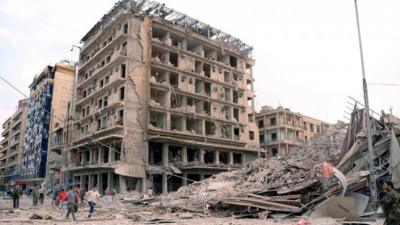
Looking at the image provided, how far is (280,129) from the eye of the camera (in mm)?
66688

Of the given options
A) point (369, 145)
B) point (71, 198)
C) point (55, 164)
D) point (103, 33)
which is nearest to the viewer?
point (369, 145)

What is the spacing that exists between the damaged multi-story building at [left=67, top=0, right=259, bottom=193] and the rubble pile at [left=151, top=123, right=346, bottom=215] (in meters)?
12.5

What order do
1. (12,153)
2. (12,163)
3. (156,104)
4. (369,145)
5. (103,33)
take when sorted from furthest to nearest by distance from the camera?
(12,153), (12,163), (103,33), (156,104), (369,145)

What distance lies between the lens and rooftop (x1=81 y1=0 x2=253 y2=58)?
1732 inches

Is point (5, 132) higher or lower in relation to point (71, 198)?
higher

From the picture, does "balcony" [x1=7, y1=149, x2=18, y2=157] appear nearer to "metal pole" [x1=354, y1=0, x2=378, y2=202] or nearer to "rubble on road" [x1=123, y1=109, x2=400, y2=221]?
"rubble on road" [x1=123, y1=109, x2=400, y2=221]

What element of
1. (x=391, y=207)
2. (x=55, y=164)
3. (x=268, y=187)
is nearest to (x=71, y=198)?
(x=268, y=187)

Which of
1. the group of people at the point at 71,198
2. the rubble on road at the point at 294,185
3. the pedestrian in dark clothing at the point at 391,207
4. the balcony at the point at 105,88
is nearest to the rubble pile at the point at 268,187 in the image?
the rubble on road at the point at 294,185

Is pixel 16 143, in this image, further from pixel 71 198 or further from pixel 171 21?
pixel 71 198

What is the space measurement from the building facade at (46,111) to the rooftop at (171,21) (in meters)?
14.2

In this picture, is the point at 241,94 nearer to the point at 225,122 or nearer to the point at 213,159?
the point at 225,122

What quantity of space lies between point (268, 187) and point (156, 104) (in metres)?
24.5

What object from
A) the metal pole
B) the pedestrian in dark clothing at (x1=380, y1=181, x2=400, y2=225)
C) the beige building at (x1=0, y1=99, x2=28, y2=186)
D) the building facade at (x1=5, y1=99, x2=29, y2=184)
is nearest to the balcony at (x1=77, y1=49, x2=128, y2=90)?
the metal pole

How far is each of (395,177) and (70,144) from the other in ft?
137
